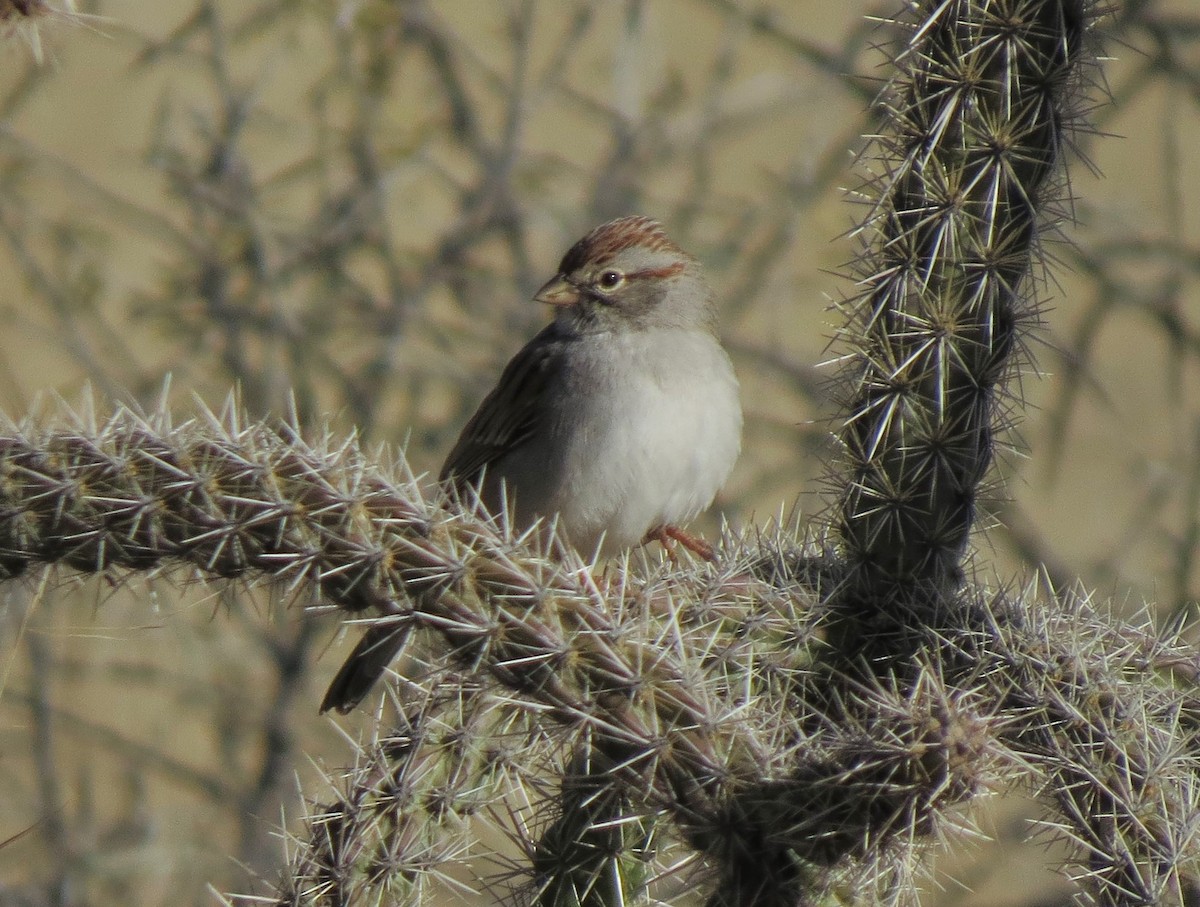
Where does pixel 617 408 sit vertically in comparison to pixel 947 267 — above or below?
below

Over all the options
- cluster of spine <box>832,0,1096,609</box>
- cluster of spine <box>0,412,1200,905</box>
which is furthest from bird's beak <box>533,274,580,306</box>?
cluster of spine <box>0,412,1200,905</box>

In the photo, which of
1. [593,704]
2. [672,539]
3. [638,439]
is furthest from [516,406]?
[593,704]

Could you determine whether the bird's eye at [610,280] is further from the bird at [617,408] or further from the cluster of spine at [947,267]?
the cluster of spine at [947,267]

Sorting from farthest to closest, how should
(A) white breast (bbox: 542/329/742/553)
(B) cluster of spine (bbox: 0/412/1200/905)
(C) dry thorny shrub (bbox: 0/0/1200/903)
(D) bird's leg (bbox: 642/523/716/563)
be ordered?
(A) white breast (bbox: 542/329/742/553) → (D) bird's leg (bbox: 642/523/716/563) → (C) dry thorny shrub (bbox: 0/0/1200/903) → (B) cluster of spine (bbox: 0/412/1200/905)

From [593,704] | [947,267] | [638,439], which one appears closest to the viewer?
[593,704]

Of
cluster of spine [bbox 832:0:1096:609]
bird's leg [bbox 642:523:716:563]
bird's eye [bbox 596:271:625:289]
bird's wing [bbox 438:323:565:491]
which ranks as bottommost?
bird's leg [bbox 642:523:716:563]

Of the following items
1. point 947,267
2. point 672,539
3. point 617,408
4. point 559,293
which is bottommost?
point 672,539

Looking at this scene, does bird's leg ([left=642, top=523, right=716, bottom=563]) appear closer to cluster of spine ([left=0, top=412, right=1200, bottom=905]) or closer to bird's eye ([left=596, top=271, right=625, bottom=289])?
bird's eye ([left=596, top=271, right=625, bottom=289])

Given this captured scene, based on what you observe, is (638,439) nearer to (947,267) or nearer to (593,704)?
(947,267)
